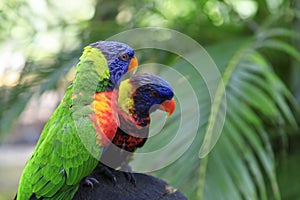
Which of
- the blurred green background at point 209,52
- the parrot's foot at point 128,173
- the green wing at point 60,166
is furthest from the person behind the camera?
the blurred green background at point 209,52

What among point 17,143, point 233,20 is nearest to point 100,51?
point 233,20

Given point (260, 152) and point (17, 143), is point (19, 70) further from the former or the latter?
point (17, 143)

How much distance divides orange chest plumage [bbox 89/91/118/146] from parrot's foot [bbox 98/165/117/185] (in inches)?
3.2

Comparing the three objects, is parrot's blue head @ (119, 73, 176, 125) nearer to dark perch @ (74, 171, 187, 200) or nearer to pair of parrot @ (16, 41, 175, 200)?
pair of parrot @ (16, 41, 175, 200)

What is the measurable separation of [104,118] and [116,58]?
0.26 ft

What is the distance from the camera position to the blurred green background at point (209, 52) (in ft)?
3.76

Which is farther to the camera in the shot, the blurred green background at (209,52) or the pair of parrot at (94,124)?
the blurred green background at (209,52)

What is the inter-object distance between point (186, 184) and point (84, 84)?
455mm

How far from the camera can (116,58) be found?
61 cm

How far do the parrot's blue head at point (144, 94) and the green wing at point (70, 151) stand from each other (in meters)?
0.05

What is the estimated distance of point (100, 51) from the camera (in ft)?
1.99

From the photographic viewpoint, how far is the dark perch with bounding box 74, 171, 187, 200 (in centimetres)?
64

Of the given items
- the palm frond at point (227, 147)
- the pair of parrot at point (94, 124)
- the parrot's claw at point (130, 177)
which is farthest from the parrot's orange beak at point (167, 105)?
the palm frond at point (227, 147)

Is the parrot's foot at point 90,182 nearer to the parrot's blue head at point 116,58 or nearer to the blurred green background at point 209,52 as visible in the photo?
the parrot's blue head at point 116,58
